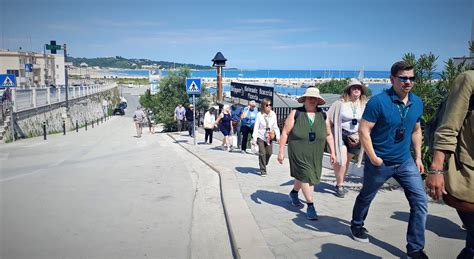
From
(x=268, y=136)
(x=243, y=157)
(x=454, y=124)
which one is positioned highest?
(x=454, y=124)

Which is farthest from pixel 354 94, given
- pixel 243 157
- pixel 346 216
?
pixel 243 157

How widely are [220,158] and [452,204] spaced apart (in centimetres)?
757

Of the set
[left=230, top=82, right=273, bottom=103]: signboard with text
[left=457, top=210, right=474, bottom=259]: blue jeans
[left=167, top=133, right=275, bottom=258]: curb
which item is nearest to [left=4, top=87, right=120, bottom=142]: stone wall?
[left=230, top=82, right=273, bottom=103]: signboard with text

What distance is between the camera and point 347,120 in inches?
217

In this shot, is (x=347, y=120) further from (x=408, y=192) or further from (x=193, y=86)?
(x=193, y=86)

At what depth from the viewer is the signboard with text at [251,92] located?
39.7 feet

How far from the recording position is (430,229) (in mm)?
4227

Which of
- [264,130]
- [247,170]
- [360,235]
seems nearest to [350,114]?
[360,235]

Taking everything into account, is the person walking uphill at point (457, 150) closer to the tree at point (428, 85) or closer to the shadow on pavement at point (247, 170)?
the tree at point (428, 85)

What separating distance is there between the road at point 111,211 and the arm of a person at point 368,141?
180 centimetres

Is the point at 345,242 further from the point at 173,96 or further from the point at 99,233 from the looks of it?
the point at 173,96

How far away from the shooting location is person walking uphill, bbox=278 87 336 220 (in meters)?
4.63

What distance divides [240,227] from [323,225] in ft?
3.35

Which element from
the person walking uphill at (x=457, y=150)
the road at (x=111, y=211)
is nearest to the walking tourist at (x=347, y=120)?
the road at (x=111, y=211)
